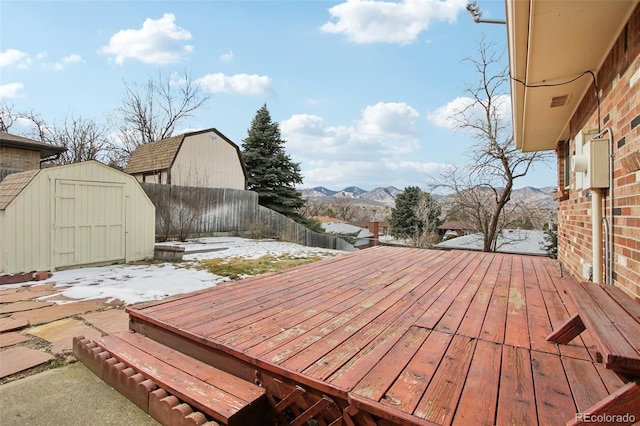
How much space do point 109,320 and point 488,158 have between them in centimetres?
1141

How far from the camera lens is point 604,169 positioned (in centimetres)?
217

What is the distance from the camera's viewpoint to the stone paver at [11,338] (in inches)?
97.5

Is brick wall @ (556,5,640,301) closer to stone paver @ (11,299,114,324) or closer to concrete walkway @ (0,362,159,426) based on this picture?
concrete walkway @ (0,362,159,426)

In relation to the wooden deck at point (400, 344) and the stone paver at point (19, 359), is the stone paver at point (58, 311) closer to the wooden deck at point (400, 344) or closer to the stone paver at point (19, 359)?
the stone paver at point (19, 359)

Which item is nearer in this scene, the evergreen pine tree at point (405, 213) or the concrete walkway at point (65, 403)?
the concrete walkway at point (65, 403)

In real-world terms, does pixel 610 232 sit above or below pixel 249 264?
above

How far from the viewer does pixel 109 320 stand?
9.82 feet

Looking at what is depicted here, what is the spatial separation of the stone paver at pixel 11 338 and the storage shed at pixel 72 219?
8.72ft

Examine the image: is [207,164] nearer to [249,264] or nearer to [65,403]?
[249,264]

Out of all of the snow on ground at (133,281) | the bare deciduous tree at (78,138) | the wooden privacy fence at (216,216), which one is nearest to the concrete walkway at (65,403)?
the snow on ground at (133,281)

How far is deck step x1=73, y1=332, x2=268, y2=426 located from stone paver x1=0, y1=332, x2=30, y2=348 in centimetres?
74

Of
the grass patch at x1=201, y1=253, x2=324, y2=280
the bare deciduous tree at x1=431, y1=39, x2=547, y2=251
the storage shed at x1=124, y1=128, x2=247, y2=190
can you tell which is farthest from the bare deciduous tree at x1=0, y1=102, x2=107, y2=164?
the bare deciduous tree at x1=431, y1=39, x2=547, y2=251

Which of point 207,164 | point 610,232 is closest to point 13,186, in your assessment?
point 610,232

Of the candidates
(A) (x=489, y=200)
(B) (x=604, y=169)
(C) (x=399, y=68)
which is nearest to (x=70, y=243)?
(B) (x=604, y=169)
